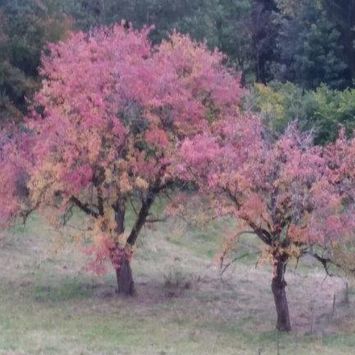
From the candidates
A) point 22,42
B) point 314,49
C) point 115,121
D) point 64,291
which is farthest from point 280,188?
point 314,49

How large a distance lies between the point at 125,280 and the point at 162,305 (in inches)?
70.8

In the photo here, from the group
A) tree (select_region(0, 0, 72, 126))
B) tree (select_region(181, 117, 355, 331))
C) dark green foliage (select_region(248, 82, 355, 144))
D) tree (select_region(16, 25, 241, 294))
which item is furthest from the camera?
tree (select_region(0, 0, 72, 126))

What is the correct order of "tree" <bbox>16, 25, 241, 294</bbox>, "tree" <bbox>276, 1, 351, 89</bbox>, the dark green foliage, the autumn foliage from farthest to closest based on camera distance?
"tree" <bbox>276, 1, 351, 89</bbox> < the dark green foliage < "tree" <bbox>16, 25, 241, 294</bbox> < the autumn foliage

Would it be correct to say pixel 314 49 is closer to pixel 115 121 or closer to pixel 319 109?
pixel 319 109

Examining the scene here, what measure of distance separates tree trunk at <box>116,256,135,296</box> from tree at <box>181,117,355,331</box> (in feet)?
19.7

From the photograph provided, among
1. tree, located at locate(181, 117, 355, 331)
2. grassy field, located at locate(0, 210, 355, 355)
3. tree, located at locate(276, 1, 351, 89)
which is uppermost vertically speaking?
tree, located at locate(276, 1, 351, 89)

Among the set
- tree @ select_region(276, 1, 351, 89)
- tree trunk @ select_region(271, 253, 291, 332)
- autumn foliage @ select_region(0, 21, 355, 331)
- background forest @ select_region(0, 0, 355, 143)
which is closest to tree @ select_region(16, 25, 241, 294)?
autumn foliage @ select_region(0, 21, 355, 331)

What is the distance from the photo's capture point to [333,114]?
4138 cm

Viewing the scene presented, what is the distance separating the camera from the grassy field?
73.7ft

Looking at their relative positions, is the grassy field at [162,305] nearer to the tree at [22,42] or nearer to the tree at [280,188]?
the tree at [280,188]

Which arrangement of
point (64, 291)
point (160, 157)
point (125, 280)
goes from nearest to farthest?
point (160, 157), point (125, 280), point (64, 291)

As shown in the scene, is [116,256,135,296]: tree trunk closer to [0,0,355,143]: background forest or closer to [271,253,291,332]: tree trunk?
[271,253,291,332]: tree trunk

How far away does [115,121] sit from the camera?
2591 centimetres

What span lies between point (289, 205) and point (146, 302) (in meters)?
7.64
